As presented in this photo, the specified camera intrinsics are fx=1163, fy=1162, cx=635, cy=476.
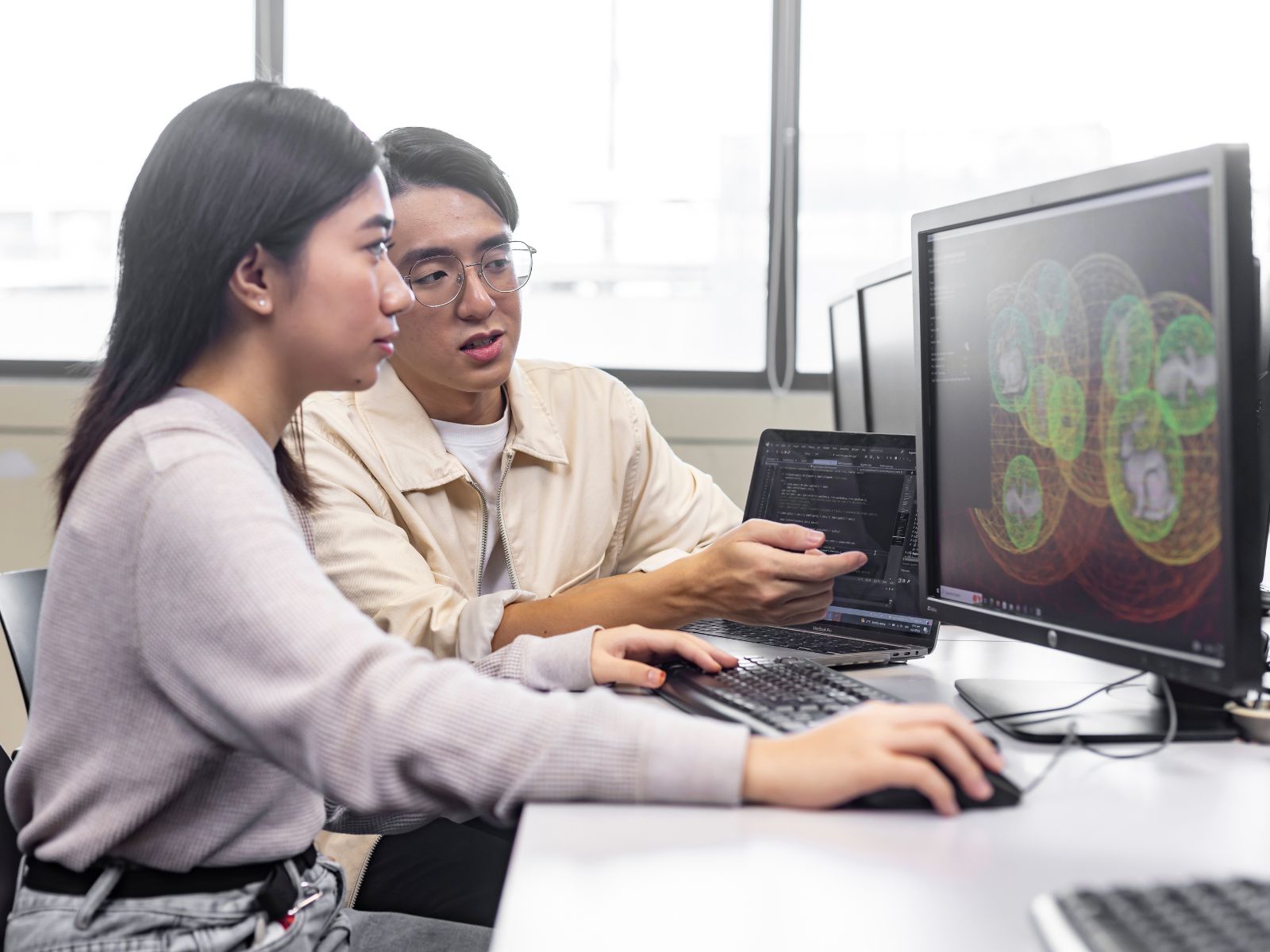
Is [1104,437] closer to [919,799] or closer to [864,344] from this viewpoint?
[919,799]

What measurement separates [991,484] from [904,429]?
0.44 meters

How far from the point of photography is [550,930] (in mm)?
588

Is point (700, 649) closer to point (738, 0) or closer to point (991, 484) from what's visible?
point (991, 484)


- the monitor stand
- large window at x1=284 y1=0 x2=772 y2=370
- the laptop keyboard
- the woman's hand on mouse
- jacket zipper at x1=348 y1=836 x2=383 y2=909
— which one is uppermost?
large window at x1=284 y1=0 x2=772 y2=370

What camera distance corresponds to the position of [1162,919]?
0.54 meters

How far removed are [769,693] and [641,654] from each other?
0.56ft

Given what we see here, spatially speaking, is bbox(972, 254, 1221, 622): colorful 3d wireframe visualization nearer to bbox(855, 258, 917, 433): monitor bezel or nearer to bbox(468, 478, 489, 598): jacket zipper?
bbox(855, 258, 917, 433): monitor bezel

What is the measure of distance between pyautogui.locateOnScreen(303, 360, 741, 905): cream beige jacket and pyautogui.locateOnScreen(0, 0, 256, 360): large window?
1.74m

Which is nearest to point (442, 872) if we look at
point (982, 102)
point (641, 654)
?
point (641, 654)

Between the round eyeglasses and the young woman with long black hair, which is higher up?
the round eyeglasses

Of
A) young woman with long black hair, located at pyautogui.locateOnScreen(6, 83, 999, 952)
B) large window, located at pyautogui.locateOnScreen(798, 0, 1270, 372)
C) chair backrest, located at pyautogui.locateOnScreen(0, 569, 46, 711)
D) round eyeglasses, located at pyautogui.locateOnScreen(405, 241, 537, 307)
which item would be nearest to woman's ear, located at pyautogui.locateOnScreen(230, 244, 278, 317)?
young woman with long black hair, located at pyautogui.locateOnScreen(6, 83, 999, 952)

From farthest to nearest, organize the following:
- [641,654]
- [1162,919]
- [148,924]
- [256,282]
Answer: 1. [641,654]
2. [256,282]
3. [148,924]
4. [1162,919]

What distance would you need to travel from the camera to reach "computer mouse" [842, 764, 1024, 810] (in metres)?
0.76

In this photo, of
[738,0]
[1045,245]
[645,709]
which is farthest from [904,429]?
[738,0]
